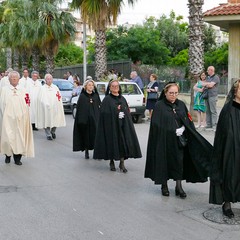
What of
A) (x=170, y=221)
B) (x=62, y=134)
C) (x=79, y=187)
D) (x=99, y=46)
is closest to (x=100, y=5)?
(x=99, y=46)

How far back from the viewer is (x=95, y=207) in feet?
22.4

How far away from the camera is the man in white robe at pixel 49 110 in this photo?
1405 centimetres

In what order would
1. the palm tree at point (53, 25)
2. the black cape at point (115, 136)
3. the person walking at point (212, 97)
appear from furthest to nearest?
the palm tree at point (53, 25) < the person walking at point (212, 97) < the black cape at point (115, 136)

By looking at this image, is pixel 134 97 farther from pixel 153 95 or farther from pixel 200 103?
pixel 200 103

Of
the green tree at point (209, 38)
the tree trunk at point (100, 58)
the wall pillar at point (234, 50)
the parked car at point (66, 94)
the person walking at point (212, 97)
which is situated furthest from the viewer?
the green tree at point (209, 38)

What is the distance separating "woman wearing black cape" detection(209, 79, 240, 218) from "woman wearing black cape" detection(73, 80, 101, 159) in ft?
16.7

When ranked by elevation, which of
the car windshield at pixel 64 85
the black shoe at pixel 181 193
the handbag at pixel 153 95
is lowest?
the black shoe at pixel 181 193

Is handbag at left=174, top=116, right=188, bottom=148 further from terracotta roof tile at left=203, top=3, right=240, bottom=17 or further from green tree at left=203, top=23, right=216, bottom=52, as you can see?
green tree at left=203, top=23, right=216, bottom=52

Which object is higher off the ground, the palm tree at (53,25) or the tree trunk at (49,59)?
the palm tree at (53,25)

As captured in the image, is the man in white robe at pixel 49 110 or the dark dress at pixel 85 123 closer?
the dark dress at pixel 85 123

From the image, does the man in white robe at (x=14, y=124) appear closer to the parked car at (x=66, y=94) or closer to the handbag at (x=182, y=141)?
the handbag at (x=182, y=141)

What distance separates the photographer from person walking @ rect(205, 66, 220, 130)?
14.9m

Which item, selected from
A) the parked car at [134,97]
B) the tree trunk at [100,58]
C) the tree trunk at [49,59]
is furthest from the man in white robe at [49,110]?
the tree trunk at [49,59]

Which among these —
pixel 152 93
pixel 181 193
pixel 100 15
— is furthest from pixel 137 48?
pixel 181 193
